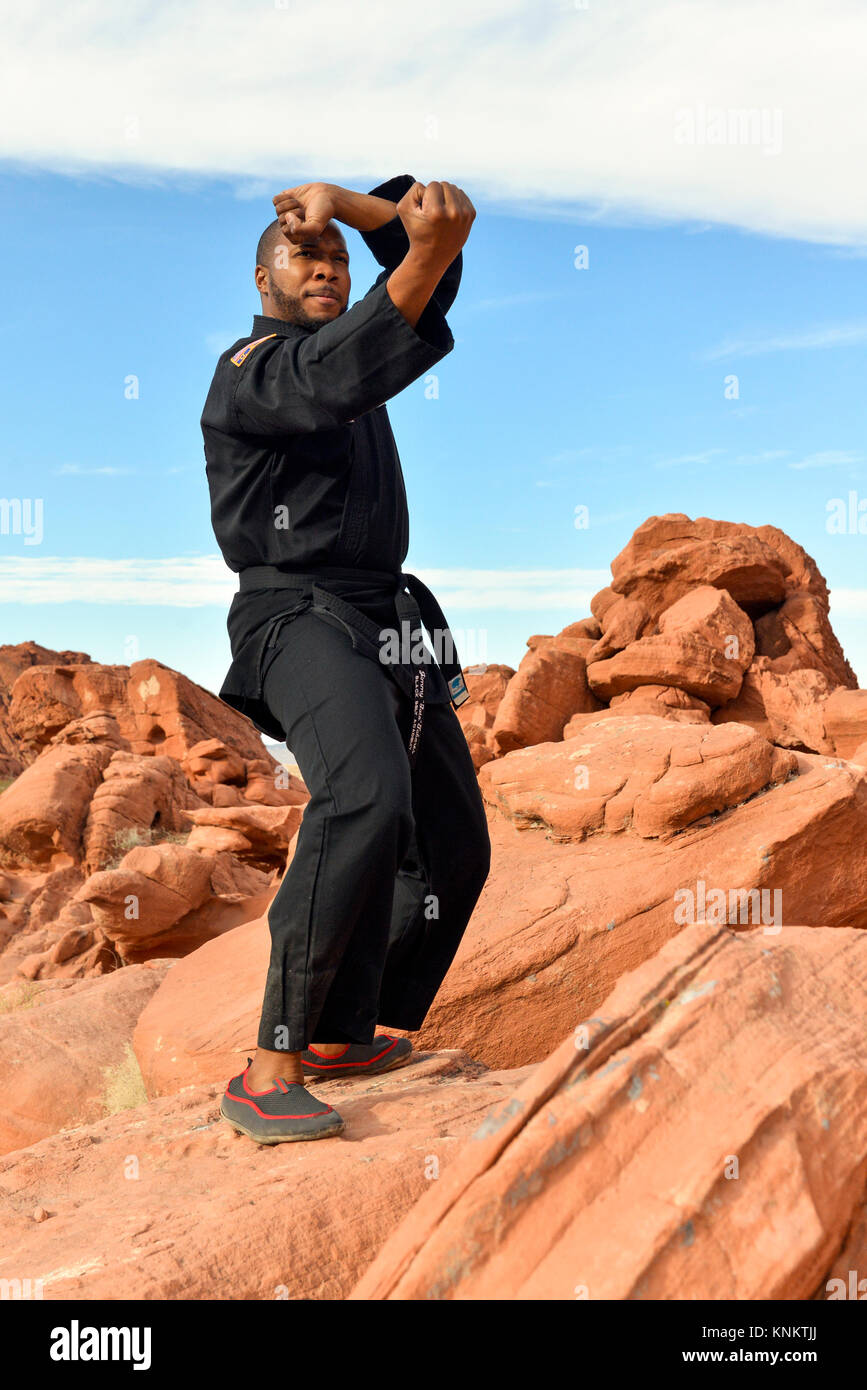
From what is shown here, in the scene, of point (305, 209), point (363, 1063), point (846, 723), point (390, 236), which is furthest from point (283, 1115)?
point (846, 723)

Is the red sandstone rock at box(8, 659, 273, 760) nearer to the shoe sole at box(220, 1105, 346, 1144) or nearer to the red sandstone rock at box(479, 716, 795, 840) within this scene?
the red sandstone rock at box(479, 716, 795, 840)

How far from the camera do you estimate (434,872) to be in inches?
150

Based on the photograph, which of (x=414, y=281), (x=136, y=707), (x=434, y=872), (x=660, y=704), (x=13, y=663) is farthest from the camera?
(x=13, y=663)

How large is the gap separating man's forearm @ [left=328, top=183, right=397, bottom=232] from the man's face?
12 centimetres

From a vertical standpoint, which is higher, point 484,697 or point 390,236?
point 390,236

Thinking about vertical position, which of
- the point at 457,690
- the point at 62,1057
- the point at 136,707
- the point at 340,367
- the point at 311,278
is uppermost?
the point at 311,278

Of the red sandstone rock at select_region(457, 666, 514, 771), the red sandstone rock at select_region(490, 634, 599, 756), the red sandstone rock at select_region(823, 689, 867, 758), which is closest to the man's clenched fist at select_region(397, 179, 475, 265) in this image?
the red sandstone rock at select_region(490, 634, 599, 756)

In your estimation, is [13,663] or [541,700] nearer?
[541,700]

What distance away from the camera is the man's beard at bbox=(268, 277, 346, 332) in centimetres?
359

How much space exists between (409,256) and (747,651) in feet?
32.7

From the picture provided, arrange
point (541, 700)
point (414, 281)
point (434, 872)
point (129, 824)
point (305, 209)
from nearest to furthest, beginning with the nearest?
point (414, 281) < point (305, 209) < point (434, 872) < point (541, 700) < point (129, 824)

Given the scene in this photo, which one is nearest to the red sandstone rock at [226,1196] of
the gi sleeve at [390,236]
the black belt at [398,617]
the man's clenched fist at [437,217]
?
the black belt at [398,617]

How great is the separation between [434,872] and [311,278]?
200cm

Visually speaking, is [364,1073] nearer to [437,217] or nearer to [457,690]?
[457,690]
